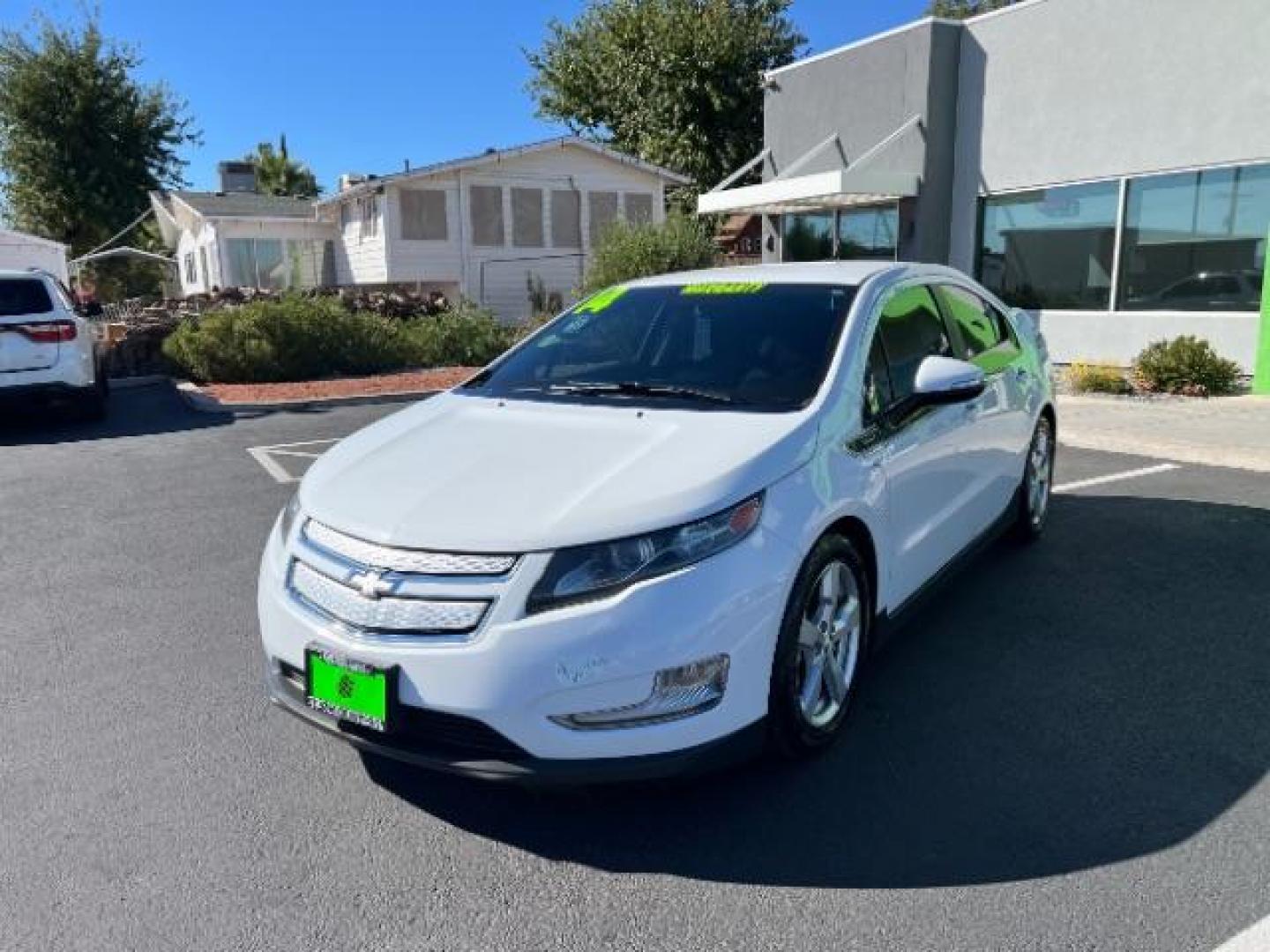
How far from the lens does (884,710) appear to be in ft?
11.5

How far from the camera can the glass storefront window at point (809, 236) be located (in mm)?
16641

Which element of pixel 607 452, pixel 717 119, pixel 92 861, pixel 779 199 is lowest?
pixel 92 861

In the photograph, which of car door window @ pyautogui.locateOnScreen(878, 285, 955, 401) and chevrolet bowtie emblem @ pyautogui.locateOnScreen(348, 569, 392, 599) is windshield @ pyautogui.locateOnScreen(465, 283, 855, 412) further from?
chevrolet bowtie emblem @ pyautogui.locateOnScreen(348, 569, 392, 599)

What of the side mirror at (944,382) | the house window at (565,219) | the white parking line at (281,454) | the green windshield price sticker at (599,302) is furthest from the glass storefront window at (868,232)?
the side mirror at (944,382)

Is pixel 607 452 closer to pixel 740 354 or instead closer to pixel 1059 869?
pixel 740 354

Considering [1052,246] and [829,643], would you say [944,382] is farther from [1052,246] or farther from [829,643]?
[1052,246]

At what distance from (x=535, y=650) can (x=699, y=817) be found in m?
0.83

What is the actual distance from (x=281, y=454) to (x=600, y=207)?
18.4 metres

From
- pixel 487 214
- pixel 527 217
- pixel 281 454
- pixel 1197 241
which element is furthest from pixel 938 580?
pixel 527 217

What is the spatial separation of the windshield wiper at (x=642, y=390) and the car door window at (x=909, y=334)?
2.42ft

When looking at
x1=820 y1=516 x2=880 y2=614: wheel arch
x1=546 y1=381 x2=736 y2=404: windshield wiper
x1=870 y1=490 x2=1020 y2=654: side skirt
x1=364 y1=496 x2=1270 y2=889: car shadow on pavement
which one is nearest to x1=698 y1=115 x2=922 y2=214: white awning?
x1=870 y1=490 x2=1020 y2=654: side skirt

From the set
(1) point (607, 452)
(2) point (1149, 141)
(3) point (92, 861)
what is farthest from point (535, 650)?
(2) point (1149, 141)

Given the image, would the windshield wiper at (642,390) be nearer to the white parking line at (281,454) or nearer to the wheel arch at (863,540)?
the wheel arch at (863,540)

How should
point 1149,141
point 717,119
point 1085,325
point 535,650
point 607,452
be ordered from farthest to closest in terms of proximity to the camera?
point 717,119 < point 1085,325 < point 1149,141 < point 607,452 < point 535,650
